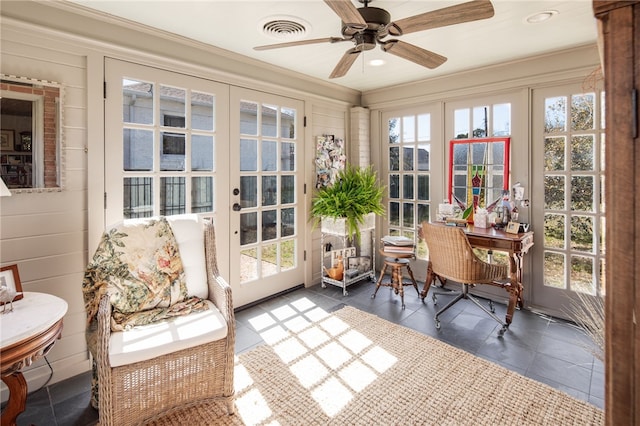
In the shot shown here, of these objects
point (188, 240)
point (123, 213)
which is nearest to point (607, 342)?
point (188, 240)

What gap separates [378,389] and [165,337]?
1.31 meters

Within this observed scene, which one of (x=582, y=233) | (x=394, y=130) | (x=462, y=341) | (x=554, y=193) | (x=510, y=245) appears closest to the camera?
(x=462, y=341)

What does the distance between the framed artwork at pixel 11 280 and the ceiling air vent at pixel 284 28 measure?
2.21m

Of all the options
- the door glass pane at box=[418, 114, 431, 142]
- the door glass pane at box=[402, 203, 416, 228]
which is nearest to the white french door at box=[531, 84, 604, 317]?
the door glass pane at box=[418, 114, 431, 142]

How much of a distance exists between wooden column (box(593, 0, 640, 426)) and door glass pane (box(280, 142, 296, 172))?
3189mm

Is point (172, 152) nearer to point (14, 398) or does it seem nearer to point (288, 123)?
point (288, 123)

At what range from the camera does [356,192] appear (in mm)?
3822

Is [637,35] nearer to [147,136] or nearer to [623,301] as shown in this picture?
[623,301]

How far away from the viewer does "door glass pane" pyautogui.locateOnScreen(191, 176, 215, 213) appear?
9.80ft

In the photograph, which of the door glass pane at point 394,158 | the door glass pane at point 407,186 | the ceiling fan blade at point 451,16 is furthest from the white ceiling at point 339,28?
the door glass pane at point 407,186

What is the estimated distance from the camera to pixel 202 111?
301 centimetres

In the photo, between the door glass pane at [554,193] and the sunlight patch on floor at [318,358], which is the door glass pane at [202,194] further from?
the door glass pane at [554,193]

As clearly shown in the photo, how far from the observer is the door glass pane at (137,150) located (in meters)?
2.56

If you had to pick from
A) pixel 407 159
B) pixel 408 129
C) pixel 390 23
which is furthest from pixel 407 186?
pixel 390 23
